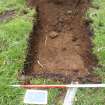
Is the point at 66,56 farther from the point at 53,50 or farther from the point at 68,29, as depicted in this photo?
the point at 68,29

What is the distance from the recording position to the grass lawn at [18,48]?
4031 mm

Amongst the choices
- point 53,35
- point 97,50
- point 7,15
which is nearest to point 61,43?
point 53,35

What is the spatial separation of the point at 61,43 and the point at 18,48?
2.42 ft

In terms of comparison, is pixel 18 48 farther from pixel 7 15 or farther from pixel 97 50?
pixel 7 15

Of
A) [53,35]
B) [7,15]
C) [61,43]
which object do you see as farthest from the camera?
[7,15]

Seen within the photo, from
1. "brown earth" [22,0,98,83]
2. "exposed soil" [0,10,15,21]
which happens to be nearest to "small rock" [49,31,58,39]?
"brown earth" [22,0,98,83]

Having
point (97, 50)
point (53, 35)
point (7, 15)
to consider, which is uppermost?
point (7, 15)

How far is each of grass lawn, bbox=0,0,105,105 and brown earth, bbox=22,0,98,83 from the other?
0.12 meters

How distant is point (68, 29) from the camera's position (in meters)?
5.64

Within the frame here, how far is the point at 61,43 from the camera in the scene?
17.3 feet

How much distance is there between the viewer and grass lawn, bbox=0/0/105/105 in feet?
13.2

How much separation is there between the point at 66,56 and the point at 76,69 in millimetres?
390

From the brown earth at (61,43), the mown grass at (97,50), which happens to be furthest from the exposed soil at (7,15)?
the mown grass at (97,50)

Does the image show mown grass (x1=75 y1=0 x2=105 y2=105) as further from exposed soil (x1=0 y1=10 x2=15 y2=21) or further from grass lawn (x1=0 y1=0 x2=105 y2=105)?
exposed soil (x1=0 y1=10 x2=15 y2=21)
